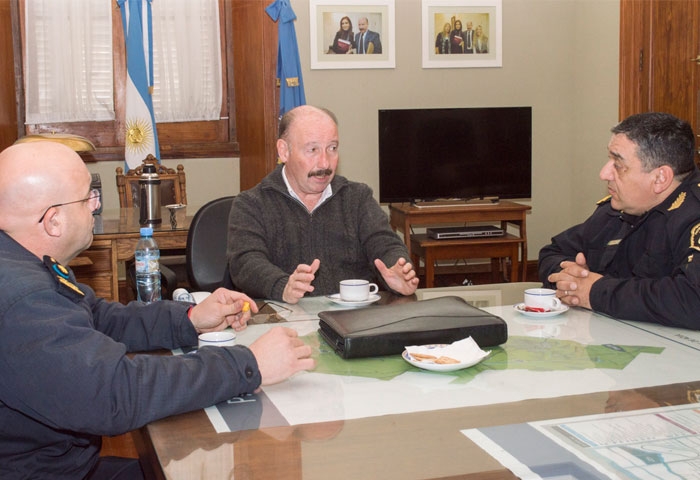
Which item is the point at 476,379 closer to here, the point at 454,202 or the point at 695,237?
the point at 695,237

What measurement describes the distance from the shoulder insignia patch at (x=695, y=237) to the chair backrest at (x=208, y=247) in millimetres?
1892

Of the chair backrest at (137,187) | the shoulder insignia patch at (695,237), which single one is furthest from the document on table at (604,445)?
the chair backrest at (137,187)

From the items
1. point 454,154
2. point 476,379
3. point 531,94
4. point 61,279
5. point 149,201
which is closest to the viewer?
point 61,279

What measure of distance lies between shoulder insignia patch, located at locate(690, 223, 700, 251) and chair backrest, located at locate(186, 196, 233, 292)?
1.89 m

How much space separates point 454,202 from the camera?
5941 millimetres

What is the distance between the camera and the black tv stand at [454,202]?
19.1ft

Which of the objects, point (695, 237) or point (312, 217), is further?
point (312, 217)

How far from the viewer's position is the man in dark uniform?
1970 mm

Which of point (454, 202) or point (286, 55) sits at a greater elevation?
point (286, 55)

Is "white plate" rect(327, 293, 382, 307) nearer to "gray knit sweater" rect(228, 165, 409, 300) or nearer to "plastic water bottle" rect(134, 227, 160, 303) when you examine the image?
"gray knit sweater" rect(228, 165, 409, 300)

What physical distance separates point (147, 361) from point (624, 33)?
4874 mm

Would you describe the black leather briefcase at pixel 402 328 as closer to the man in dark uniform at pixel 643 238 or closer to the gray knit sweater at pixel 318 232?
the man in dark uniform at pixel 643 238

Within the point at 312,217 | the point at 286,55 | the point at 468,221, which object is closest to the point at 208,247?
the point at 312,217

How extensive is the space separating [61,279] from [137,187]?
3.87 m
